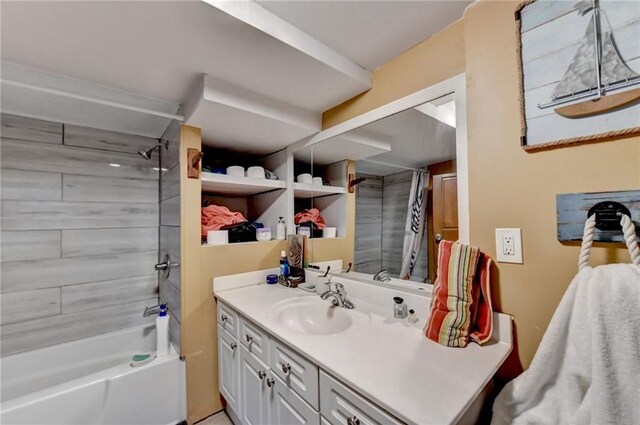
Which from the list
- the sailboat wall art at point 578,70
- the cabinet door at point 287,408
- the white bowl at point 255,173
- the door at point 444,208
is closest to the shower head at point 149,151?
the white bowl at point 255,173

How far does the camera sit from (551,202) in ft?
2.62

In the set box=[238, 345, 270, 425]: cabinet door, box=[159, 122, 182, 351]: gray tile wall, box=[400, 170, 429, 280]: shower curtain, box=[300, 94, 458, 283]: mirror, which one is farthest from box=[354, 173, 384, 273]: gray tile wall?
box=[159, 122, 182, 351]: gray tile wall

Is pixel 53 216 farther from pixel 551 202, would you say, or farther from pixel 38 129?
pixel 551 202

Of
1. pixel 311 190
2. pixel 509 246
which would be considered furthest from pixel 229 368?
pixel 509 246

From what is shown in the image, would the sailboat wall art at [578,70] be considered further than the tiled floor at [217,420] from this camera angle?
No

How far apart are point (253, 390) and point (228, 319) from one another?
1.37ft

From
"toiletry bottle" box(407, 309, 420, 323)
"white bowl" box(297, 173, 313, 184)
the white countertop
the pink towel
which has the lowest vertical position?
the white countertop

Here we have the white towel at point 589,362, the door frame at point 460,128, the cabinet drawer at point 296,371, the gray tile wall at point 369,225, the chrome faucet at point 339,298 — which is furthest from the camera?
the gray tile wall at point 369,225

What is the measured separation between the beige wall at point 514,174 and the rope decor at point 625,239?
2.7 inches

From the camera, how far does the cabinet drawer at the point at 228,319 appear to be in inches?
55.5

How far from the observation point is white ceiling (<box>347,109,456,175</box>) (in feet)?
3.64

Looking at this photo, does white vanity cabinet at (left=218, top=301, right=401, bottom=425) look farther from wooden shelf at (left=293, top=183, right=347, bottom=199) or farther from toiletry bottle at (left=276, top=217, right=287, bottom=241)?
wooden shelf at (left=293, top=183, right=347, bottom=199)

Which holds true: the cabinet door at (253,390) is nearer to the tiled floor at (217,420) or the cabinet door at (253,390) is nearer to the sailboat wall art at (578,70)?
the tiled floor at (217,420)

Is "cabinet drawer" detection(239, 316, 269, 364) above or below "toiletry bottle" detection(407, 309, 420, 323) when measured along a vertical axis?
below
